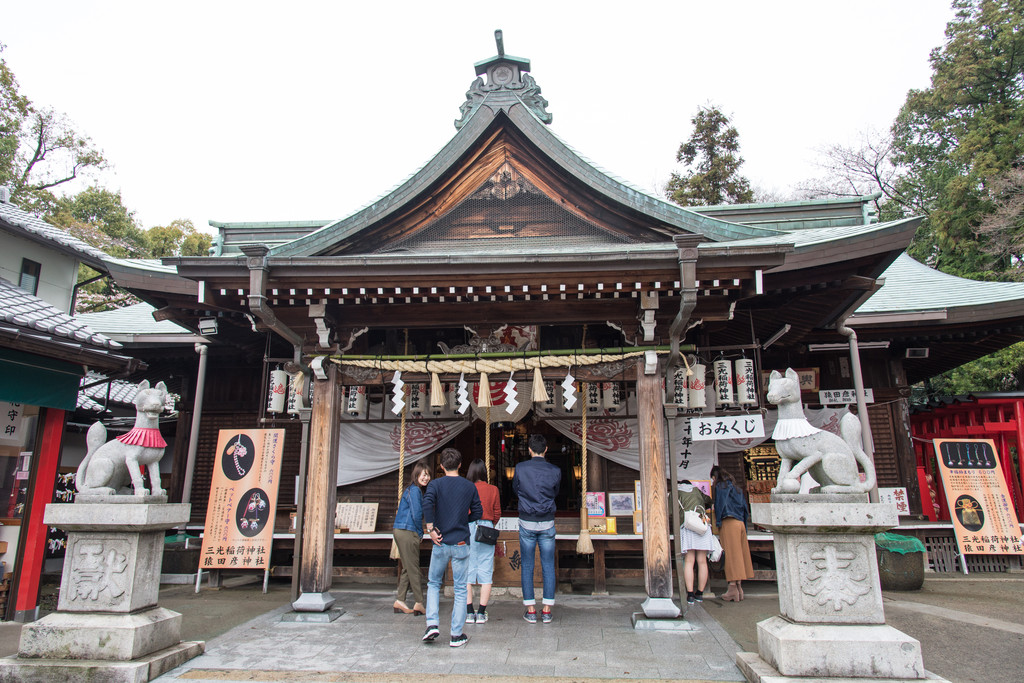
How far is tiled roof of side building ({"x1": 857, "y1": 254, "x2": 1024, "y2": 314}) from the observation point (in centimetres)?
970

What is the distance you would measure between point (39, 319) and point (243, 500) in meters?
3.67

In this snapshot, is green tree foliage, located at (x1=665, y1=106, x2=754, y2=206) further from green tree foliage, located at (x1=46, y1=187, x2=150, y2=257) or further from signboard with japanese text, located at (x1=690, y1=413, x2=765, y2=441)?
green tree foliage, located at (x1=46, y1=187, x2=150, y2=257)

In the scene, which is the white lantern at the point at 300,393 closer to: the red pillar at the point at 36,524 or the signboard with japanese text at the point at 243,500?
the signboard with japanese text at the point at 243,500

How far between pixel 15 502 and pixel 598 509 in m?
8.39

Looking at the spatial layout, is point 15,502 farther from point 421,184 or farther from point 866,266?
point 866,266

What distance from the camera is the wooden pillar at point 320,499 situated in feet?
22.6

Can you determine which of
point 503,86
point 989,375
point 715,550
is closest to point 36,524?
point 503,86

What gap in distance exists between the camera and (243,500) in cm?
877

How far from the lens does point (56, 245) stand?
9773 millimetres

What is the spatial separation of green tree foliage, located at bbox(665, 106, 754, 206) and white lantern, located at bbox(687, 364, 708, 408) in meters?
16.0

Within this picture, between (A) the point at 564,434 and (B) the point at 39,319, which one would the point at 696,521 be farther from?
(B) the point at 39,319

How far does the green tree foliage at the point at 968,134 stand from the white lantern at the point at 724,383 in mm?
13523

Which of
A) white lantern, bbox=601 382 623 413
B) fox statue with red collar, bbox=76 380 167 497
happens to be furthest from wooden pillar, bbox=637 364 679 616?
fox statue with red collar, bbox=76 380 167 497

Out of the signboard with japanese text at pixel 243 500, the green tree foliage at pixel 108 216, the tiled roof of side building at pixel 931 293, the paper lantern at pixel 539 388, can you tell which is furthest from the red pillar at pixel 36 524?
the green tree foliage at pixel 108 216
